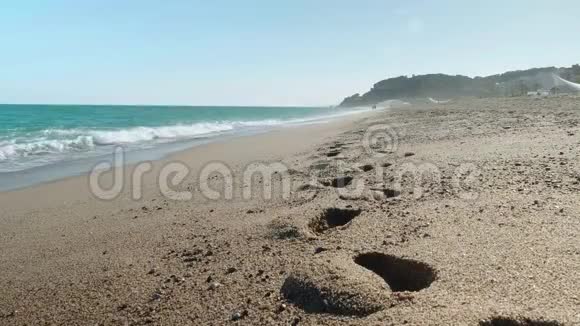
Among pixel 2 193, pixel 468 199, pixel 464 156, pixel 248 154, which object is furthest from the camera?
pixel 248 154

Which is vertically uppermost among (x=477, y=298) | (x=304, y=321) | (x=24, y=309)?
(x=477, y=298)

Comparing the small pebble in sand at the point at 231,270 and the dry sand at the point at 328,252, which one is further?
the small pebble in sand at the point at 231,270

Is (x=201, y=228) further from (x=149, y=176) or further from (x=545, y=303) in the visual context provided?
(x=149, y=176)

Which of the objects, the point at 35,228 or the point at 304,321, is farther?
the point at 35,228

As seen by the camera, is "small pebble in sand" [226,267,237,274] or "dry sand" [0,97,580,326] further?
"small pebble in sand" [226,267,237,274]

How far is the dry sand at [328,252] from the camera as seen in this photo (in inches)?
78.5

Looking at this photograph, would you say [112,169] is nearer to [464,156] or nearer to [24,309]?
[24,309]

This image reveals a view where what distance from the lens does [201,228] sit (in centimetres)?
366

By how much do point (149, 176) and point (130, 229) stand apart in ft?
10.2

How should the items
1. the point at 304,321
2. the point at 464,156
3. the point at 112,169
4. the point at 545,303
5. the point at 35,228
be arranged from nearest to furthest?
the point at 545,303 < the point at 304,321 < the point at 35,228 < the point at 464,156 < the point at 112,169

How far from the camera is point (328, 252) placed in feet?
8.75

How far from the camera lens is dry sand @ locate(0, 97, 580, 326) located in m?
1.99

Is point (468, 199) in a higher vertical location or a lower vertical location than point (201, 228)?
higher

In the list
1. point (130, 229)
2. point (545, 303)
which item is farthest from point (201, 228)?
point (545, 303)
